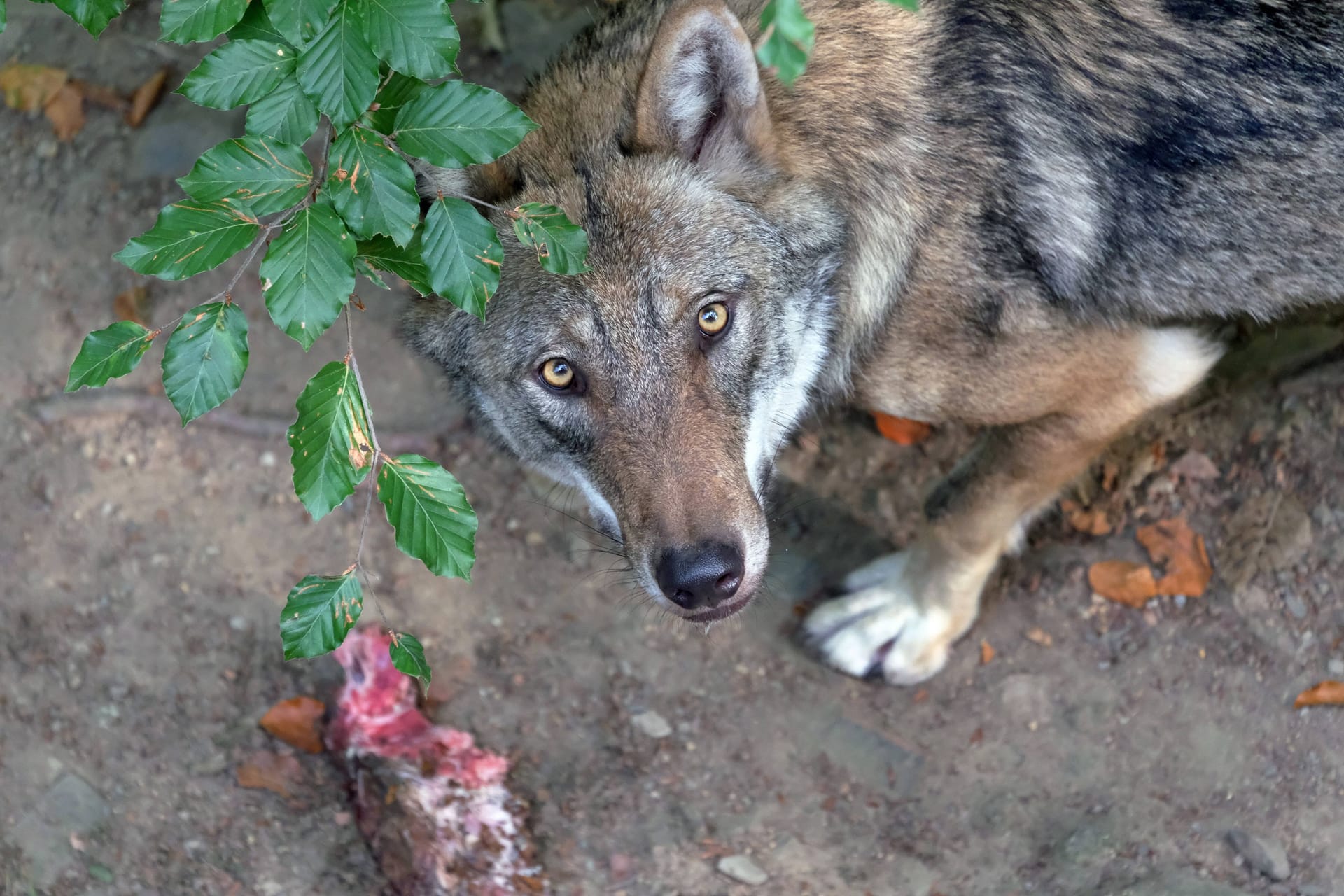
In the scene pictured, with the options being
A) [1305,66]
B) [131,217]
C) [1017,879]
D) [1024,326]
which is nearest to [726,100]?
[1024,326]

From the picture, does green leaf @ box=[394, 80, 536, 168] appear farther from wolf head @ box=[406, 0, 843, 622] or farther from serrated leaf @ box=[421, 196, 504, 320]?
wolf head @ box=[406, 0, 843, 622]

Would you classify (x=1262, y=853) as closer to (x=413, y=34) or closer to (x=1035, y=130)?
(x=1035, y=130)

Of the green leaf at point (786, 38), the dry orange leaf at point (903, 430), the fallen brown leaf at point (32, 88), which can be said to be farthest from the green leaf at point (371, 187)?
the fallen brown leaf at point (32, 88)

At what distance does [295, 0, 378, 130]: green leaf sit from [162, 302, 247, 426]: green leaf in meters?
0.44

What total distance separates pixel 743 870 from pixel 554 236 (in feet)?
7.18

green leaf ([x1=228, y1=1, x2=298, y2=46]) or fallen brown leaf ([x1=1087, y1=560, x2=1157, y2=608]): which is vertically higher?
green leaf ([x1=228, y1=1, x2=298, y2=46])

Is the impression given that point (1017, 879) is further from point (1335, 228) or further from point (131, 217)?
point (131, 217)

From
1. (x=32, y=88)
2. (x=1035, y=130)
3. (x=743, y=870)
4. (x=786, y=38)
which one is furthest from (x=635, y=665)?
(x=32, y=88)

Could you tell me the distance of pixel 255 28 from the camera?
7.16 ft

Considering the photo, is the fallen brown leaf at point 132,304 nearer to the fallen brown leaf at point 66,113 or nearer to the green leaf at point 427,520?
the fallen brown leaf at point 66,113

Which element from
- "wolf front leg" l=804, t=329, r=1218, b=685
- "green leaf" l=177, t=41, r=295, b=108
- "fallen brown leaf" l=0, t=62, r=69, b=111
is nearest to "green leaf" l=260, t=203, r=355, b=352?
"green leaf" l=177, t=41, r=295, b=108

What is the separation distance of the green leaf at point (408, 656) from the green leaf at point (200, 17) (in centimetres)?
125

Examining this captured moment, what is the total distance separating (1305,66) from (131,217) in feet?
13.5

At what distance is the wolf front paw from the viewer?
380 centimetres
